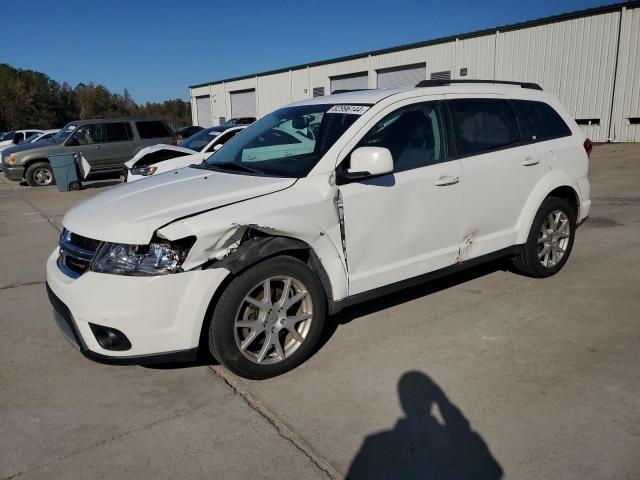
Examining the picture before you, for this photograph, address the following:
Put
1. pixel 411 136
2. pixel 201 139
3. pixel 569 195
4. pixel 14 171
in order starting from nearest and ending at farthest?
pixel 411 136
pixel 569 195
pixel 201 139
pixel 14 171

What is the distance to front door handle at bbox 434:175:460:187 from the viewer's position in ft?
12.8

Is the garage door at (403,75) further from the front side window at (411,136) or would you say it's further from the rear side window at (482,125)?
the front side window at (411,136)

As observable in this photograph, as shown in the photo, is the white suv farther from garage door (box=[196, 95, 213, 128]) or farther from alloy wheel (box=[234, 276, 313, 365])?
garage door (box=[196, 95, 213, 128])

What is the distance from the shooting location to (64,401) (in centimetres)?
314

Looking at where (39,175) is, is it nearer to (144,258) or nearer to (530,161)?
(144,258)

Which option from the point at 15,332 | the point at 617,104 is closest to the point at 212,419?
the point at 15,332

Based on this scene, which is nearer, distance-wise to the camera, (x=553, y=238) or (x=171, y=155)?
(x=553, y=238)

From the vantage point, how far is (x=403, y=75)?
27.9 meters

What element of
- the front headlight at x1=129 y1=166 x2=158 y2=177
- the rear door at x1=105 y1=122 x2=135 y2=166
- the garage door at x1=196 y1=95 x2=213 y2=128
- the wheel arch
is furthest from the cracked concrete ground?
the garage door at x1=196 y1=95 x2=213 y2=128

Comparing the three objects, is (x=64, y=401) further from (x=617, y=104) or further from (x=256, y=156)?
(x=617, y=104)

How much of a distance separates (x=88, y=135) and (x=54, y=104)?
65718 mm

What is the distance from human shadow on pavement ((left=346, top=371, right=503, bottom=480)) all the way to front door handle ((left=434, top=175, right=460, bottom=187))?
1.61 meters

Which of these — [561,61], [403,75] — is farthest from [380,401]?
[403,75]

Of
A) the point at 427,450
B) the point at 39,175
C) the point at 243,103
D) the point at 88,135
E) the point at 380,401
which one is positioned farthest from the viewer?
the point at 243,103
